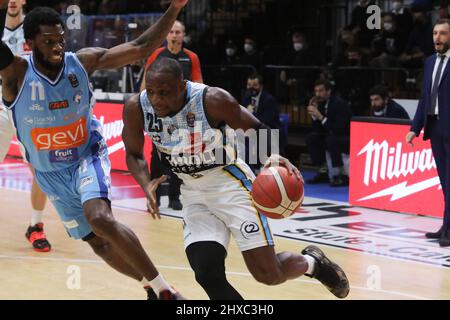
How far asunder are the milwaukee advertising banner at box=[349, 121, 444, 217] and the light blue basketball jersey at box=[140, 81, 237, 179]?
436 centimetres

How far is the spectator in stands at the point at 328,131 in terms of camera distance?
37.2 ft

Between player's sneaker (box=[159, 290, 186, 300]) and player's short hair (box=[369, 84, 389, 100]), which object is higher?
player's short hair (box=[369, 84, 389, 100])

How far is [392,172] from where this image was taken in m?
9.35

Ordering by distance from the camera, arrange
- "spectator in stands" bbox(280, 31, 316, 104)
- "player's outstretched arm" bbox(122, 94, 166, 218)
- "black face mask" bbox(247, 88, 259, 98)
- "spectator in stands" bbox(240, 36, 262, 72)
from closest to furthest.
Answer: "player's outstretched arm" bbox(122, 94, 166, 218), "black face mask" bbox(247, 88, 259, 98), "spectator in stands" bbox(280, 31, 316, 104), "spectator in stands" bbox(240, 36, 262, 72)

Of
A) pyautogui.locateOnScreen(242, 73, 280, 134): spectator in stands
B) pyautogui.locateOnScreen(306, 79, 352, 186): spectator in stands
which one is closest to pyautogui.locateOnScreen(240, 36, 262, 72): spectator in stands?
pyautogui.locateOnScreen(242, 73, 280, 134): spectator in stands

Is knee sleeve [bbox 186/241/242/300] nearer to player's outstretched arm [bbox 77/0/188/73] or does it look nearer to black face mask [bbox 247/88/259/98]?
player's outstretched arm [bbox 77/0/188/73]

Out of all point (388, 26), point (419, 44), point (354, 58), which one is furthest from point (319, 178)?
point (388, 26)

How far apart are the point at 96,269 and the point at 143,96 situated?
220 cm

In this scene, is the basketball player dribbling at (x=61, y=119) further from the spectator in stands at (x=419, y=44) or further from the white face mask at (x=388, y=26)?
the white face mask at (x=388, y=26)

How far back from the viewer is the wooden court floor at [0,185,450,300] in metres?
6.16

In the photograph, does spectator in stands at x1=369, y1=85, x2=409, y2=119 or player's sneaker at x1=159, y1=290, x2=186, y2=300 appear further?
spectator in stands at x1=369, y1=85, x2=409, y2=119

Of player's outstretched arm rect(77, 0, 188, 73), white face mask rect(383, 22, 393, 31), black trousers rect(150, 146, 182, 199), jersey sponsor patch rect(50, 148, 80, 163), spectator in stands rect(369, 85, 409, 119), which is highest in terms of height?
player's outstretched arm rect(77, 0, 188, 73)

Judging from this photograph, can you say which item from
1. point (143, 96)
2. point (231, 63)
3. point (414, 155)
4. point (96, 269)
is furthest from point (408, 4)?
point (143, 96)

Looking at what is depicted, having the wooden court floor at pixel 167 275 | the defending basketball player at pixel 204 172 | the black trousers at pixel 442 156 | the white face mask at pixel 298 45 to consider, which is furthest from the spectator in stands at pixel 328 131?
the defending basketball player at pixel 204 172
